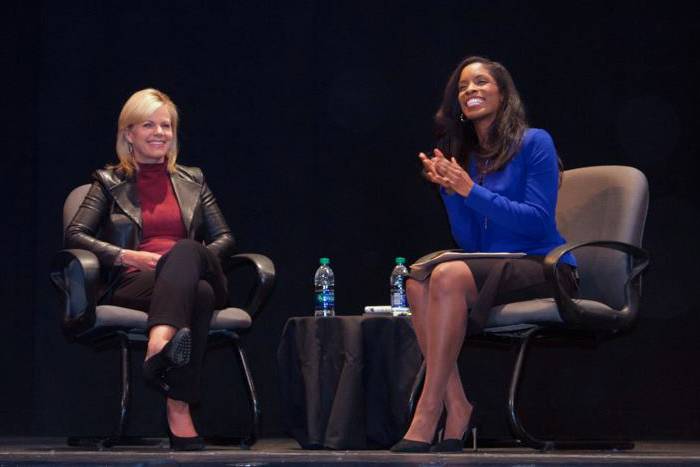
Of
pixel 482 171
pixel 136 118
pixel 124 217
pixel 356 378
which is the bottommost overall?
pixel 356 378

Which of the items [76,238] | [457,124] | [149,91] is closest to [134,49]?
[149,91]

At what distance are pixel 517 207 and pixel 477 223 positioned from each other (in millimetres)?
256

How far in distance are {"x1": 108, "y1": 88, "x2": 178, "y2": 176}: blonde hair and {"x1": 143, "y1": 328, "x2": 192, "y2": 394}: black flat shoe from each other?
38.6 inches

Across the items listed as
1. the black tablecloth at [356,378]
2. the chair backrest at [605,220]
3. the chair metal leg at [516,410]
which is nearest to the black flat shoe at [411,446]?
the chair metal leg at [516,410]

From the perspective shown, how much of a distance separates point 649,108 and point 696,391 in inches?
46.3

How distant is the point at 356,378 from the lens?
3674 millimetres

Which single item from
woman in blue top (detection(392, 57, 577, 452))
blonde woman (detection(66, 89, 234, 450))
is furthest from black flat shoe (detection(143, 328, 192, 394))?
woman in blue top (detection(392, 57, 577, 452))

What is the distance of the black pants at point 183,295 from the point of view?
338 centimetres

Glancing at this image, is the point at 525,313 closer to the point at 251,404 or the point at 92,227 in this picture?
the point at 251,404

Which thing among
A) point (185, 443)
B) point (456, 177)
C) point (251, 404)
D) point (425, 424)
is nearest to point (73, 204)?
point (251, 404)

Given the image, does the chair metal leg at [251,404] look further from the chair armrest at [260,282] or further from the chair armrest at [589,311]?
the chair armrest at [589,311]

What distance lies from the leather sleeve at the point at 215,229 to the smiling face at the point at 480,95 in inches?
39.8

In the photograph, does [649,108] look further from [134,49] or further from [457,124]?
[134,49]

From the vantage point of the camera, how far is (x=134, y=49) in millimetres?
4746
